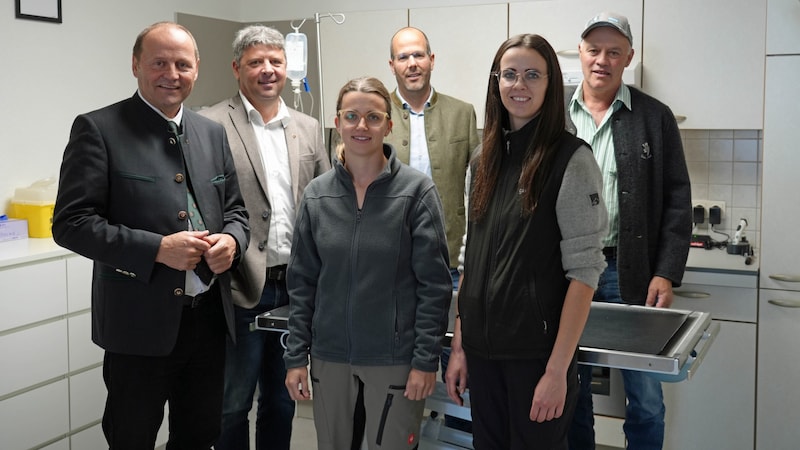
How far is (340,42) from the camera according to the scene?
4.03m

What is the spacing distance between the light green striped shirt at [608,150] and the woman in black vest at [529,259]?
0.68m

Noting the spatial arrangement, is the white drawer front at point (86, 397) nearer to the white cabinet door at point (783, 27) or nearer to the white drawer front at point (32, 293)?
the white drawer front at point (32, 293)

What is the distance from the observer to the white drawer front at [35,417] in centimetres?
297

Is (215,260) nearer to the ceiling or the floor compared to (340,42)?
nearer to the floor

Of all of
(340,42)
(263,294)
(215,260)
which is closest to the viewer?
(215,260)

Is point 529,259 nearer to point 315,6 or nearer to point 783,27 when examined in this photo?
point 783,27

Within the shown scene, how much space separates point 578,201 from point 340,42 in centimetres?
250

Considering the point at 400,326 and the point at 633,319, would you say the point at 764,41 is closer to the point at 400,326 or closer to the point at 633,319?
→ the point at 633,319

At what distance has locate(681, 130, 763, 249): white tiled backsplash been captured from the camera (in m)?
3.76

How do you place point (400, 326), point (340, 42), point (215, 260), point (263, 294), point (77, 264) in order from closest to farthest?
point (400, 326), point (215, 260), point (263, 294), point (77, 264), point (340, 42)

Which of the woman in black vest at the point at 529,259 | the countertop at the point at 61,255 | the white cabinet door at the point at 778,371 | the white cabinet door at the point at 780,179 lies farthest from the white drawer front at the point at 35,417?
the white cabinet door at the point at 780,179

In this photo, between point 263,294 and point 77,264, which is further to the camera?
point 77,264

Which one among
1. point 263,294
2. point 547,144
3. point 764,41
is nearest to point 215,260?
point 263,294

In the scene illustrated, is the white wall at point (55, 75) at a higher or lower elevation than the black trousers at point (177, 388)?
higher
